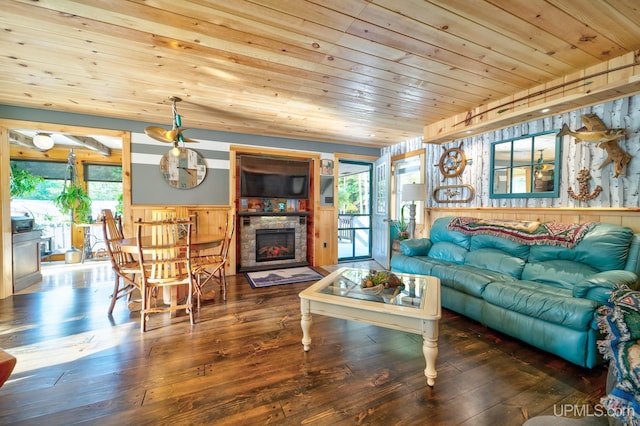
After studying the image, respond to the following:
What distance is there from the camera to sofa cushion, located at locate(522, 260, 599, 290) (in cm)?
227

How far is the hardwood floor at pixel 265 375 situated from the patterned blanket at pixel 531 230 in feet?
3.43

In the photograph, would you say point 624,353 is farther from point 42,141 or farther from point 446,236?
point 42,141

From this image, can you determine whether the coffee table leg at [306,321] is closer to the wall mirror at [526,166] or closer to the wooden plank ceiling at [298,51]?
the wooden plank ceiling at [298,51]

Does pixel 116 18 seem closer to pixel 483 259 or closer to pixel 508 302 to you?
pixel 508 302

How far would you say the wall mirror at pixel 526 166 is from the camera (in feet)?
9.43

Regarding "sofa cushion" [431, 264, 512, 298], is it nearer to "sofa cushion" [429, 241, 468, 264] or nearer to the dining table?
"sofa cushion" [429, 241, 468, 264]

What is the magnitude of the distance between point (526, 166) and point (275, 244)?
4049 mm

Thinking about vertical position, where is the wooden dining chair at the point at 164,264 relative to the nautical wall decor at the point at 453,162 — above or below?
below

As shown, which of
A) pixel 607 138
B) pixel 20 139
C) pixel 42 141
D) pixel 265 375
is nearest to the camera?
pixel 265 375

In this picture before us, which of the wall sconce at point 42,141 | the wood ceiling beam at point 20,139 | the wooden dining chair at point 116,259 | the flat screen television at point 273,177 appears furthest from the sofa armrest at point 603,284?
the wood ceiling beam at point 20,139

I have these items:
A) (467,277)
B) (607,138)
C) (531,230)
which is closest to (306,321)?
(467,277)

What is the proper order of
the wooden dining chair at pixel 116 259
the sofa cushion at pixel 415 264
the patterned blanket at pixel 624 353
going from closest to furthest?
1. the patterned blanket at pixel 624 353
2. the wooden dining chair at pixel 116 259
3. the sofa cushion at pixel 415 264

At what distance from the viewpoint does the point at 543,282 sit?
246 centimetres

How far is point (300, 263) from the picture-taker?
5.23 metres
